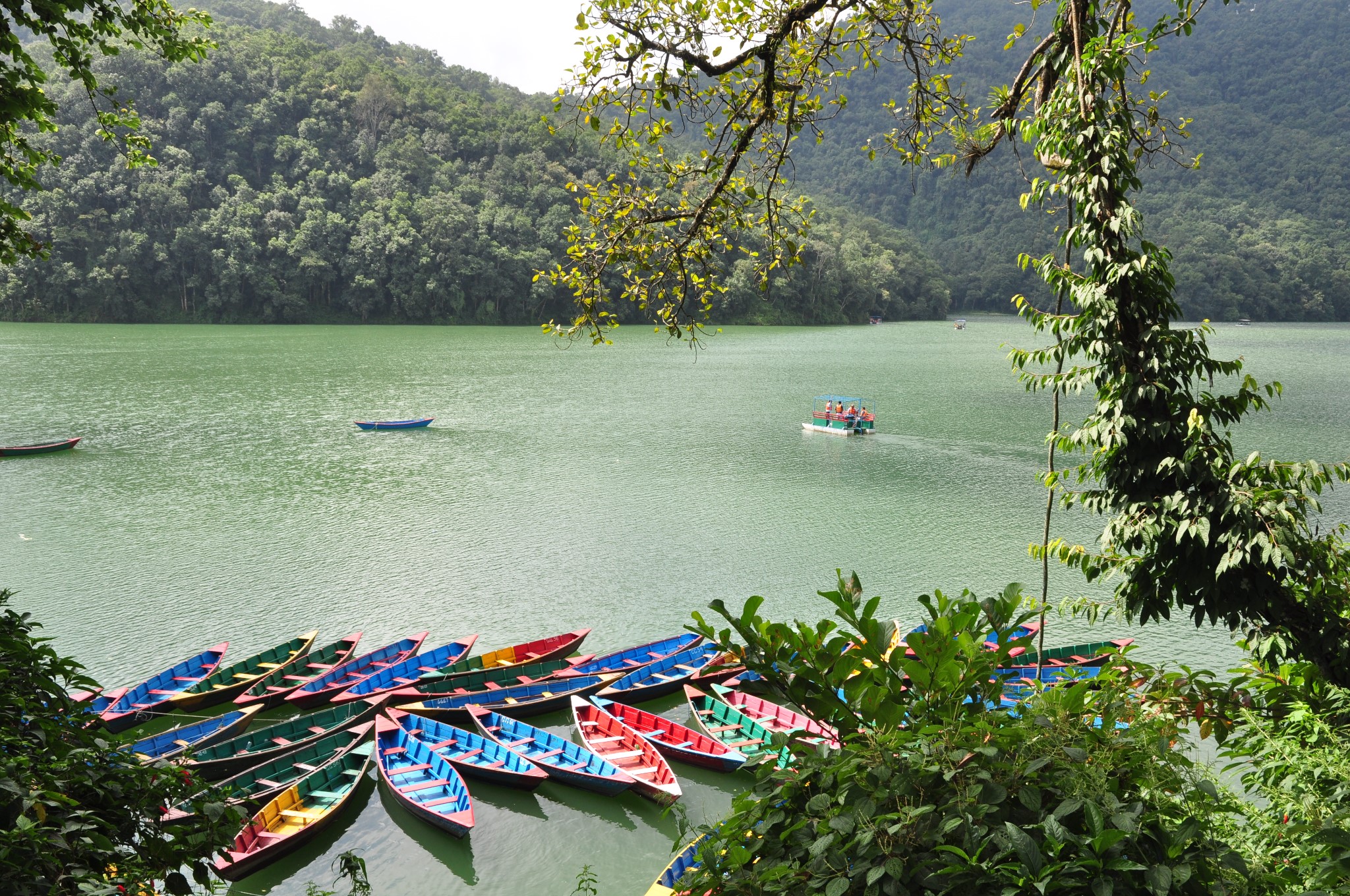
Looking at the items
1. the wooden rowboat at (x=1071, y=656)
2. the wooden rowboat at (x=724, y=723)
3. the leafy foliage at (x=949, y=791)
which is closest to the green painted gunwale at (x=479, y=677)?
the wooden rowboat at (x=724, y=723)

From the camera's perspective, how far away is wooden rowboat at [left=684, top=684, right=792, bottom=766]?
8453 mm

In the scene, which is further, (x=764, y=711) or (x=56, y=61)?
(x=764, y=711)

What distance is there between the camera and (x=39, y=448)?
70.2ft

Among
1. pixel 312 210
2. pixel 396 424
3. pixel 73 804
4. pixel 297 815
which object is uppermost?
pixel 312 210

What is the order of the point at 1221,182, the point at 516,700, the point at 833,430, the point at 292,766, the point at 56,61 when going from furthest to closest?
the point at 1221,182, the point at 833,430, the point at 516,700, the point at 292,766, the point at 56,61

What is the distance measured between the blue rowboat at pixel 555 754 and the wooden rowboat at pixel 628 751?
0.10 m

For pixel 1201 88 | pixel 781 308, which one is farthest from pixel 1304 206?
pixel 781 308

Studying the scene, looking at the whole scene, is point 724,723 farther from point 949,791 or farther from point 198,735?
point 949,791

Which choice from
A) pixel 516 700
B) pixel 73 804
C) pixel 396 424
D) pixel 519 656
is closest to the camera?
pixel 73 804

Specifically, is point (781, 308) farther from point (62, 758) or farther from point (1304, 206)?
point (62, 758)

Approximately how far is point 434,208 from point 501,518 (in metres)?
55.0

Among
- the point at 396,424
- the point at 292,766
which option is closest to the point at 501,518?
the point at 292,766

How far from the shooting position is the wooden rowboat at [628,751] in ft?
24.7

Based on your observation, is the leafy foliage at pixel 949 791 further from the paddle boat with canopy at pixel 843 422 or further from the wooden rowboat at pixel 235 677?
the paddle boat with canopy at pixel 843 422
